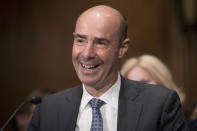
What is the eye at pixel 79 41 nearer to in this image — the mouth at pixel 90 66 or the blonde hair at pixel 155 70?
the mouth at pixel 90 66

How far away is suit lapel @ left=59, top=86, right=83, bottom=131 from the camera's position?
2.16 metres

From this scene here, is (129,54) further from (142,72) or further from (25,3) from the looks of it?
(142,72)

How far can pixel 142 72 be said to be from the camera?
328cm

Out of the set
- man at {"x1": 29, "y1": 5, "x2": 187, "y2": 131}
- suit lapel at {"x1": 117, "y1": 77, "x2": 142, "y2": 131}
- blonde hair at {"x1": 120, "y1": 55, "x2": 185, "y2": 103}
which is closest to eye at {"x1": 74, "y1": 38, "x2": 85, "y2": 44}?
man at {"x1": 29, "y1": 5, "x2": 187, "y2": 131}

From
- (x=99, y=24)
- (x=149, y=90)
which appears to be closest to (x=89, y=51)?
(x=99, y=24)

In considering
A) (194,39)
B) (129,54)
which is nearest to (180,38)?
(194,39)

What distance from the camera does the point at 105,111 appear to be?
85.6 inches

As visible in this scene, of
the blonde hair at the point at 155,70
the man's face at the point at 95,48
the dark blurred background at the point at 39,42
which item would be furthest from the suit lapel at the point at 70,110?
the dark blurred background at the point at 39,42

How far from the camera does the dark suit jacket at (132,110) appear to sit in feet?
6.79

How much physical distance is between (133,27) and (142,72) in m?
1.86

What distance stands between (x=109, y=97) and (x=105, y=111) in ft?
0.24

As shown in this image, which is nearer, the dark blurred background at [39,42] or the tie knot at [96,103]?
the tie knot at [96,103]

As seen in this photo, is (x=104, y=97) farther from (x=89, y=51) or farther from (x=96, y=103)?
(x=89, y=51)

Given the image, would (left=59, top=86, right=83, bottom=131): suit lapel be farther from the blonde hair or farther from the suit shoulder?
the blonde hair
